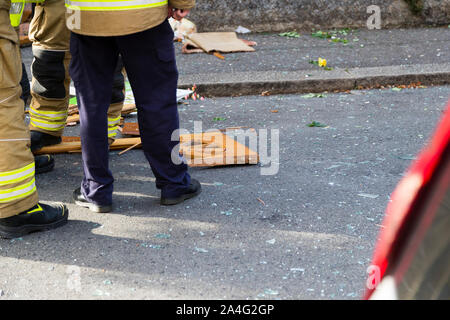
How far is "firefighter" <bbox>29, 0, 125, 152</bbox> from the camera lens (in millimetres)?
4002

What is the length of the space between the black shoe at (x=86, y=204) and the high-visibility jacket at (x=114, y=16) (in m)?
0.96

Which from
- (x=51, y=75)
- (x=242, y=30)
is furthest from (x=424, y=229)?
(x=242, y=30)

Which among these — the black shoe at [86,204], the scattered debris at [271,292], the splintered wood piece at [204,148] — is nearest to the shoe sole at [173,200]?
the black shoe at [86,204]

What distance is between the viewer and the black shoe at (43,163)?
4.08 metres

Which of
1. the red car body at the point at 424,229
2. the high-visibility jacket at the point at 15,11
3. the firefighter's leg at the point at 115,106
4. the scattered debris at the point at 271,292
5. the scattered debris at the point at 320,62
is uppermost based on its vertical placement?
the red car body at the point at 424,229

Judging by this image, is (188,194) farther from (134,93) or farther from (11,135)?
(11,135)

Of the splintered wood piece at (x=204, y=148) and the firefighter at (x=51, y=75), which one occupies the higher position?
the firefighter at (x=51, y=75)

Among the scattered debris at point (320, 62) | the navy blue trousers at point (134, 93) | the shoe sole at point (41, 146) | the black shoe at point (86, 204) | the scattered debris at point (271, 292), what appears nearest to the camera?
the scattered debris at point (271, 292)

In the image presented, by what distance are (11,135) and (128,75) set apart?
67cm

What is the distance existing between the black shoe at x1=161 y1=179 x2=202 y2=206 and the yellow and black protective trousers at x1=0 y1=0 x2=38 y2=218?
30.5 inches

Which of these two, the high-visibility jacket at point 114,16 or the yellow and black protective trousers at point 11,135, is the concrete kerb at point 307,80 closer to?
the high-visibility jacket at point 114,16

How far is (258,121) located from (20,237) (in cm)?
246

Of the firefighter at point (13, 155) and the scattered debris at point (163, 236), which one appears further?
the scattered debris at point (163, 236)

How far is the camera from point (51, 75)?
409 centimetres
